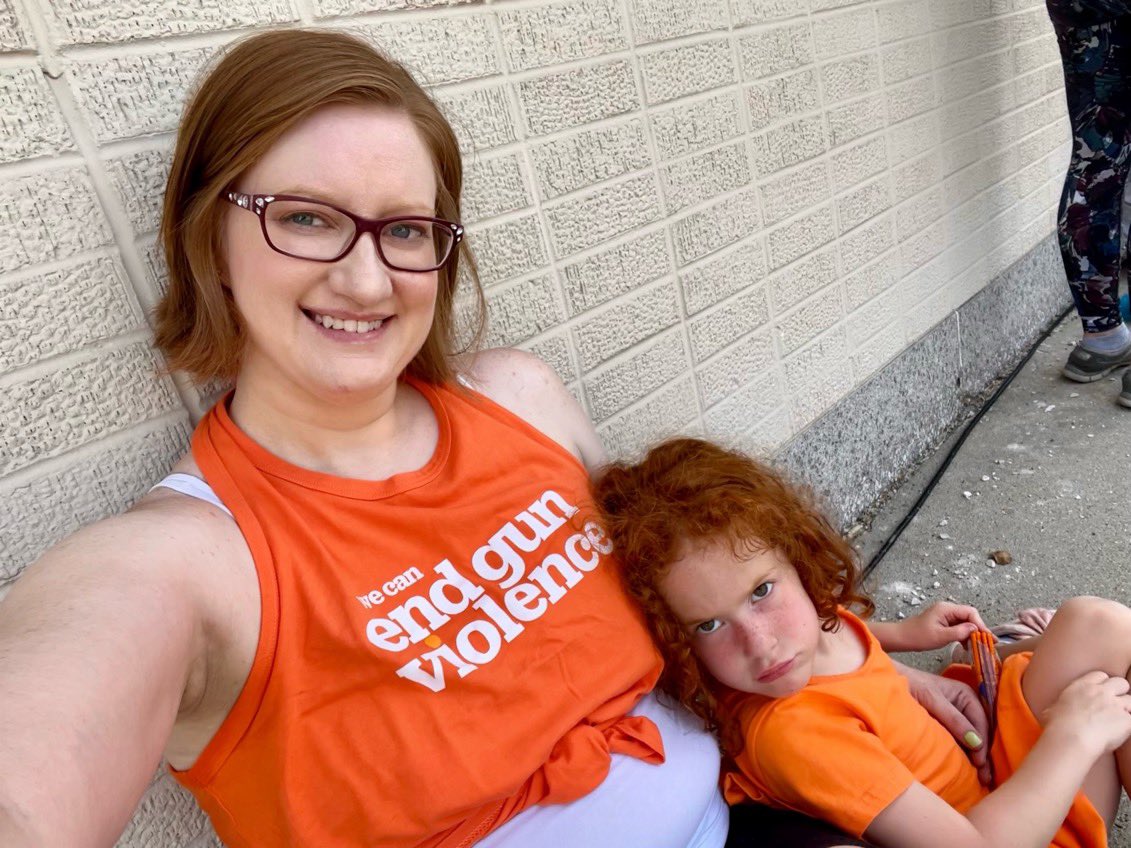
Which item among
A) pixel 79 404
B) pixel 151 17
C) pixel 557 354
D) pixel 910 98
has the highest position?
pixel 151 17

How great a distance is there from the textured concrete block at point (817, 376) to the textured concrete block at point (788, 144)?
62 cm

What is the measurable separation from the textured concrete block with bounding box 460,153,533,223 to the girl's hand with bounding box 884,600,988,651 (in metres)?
1.34

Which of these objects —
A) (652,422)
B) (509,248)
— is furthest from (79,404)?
(652,422)

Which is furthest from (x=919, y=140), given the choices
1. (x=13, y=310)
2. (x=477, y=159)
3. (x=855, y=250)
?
(x=13, y=310)

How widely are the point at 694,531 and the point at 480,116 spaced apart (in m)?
1.03

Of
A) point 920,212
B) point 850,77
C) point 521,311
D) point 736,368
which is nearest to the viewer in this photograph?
point 521,311

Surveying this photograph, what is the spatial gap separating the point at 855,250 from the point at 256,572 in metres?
2.65

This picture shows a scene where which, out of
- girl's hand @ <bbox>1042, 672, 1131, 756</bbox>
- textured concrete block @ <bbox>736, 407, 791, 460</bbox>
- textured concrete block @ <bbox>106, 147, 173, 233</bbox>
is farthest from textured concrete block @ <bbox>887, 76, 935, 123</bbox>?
textured concrete block @ <bbox>106, 147, 173, 233</bbox>

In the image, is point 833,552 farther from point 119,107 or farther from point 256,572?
point 119,107

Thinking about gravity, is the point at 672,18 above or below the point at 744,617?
above

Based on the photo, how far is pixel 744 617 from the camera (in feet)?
5.22

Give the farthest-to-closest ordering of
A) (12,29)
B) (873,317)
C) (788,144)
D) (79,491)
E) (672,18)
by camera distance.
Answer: (873,317) < (788,144) < (672,18) < (79,491) < (12,29)

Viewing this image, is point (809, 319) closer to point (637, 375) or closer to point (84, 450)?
point (637, 375)

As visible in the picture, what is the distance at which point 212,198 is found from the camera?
124 centimetres
